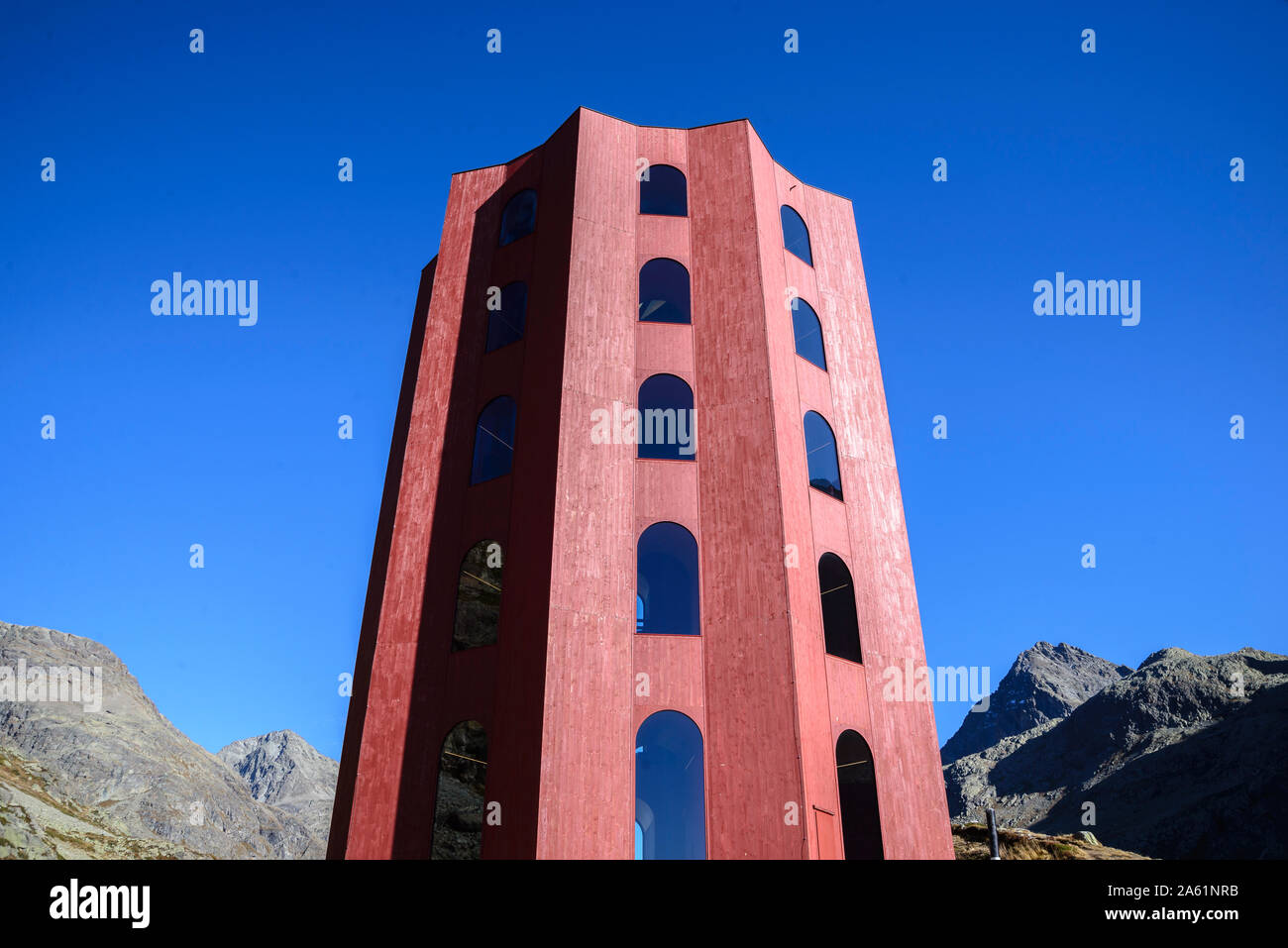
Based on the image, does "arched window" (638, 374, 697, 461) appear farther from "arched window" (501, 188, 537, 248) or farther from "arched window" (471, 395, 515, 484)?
"arched window" (501, 188, 537, 248)

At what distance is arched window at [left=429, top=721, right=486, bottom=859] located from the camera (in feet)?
54.5

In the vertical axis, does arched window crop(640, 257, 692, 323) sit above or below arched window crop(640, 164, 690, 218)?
below

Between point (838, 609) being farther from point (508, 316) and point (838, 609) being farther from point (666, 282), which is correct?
point (508, 316)

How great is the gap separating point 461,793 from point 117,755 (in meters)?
114

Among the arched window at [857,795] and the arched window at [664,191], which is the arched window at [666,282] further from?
the arched window at [857,795]

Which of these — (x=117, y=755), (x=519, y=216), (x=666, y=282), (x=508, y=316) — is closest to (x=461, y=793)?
(x=508, y=316)

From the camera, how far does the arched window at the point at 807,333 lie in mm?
22547

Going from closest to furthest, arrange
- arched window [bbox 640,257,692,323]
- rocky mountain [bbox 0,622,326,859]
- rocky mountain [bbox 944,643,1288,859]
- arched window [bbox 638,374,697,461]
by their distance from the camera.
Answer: arched window [bbox 638,374,697,461] < arched window [bbox 640,257,692,323] < rocky mountain [bbox 944,643,1288,859] < rocky mountain [bbox 0,622,326,859]

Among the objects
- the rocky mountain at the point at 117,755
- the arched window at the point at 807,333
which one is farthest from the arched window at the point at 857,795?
the rocky mountain at the point at 117,755

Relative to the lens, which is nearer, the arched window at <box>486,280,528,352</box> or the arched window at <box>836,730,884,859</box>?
the arched window at <box>836,730,884,859</box>

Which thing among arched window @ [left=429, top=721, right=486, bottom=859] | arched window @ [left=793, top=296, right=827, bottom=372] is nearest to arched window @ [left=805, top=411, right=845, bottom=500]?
arched window @ [left=793, top=296, right=827, bottom=372]

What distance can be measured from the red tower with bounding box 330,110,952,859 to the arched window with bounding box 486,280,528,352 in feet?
0.23
